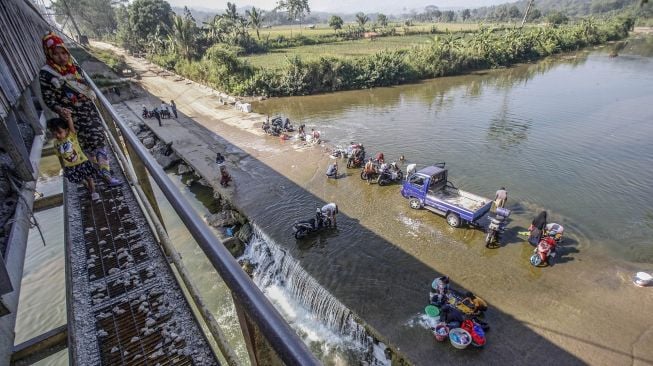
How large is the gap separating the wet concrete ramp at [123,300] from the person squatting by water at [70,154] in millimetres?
896

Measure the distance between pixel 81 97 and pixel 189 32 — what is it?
171ft

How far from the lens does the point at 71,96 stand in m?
5.43

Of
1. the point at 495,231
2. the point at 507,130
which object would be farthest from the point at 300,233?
the point at 507,130

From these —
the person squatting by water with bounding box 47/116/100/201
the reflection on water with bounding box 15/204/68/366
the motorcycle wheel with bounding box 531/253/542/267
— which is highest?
the person squatting by water with bounding box 47/116/100/201

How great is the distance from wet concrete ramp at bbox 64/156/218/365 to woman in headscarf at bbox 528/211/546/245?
13.8m

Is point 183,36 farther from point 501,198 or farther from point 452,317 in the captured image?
point 452,317

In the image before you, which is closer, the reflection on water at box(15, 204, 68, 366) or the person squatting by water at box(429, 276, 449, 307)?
the person squatting by water at box(429, 276, 449, 307)

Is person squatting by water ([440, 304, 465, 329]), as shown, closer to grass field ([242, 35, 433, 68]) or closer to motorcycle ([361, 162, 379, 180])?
motorcycle ([361, 162, 379, 180])

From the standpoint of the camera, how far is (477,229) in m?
14.6

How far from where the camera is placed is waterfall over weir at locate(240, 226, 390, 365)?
33.8 feet

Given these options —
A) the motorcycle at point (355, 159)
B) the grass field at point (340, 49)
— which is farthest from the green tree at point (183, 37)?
the motorcycle at point (355, 159)

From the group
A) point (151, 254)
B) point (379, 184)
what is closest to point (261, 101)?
point (379, 184)

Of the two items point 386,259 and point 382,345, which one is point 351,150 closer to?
point 386,259

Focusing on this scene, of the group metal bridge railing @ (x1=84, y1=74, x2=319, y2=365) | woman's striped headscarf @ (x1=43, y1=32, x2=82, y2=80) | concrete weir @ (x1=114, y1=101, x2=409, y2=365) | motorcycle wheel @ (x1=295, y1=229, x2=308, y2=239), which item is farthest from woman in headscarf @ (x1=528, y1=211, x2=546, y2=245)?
woman's striped headscarf @ (x1=43, y1=32, x2=82, y2=80)
